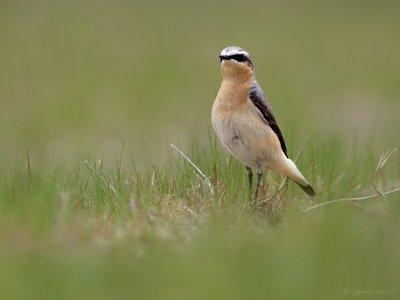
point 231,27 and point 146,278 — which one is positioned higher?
point 146,278

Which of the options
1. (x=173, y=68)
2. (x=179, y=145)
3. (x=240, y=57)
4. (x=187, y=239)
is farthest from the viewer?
(x=173, y=68)

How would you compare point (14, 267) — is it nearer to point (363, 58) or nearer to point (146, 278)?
point (146, 278)

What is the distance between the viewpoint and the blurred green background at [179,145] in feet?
17.9

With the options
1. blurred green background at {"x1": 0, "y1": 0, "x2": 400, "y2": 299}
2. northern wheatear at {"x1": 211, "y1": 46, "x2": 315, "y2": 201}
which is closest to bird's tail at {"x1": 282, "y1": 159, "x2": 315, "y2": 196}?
northern wheatear at {"x1": 211, "y1": 46, "x2": 315, "y2": 201}

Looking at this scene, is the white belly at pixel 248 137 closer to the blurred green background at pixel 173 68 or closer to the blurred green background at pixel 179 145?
the blurred green background at pixel 179 145

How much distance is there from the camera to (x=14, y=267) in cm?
557

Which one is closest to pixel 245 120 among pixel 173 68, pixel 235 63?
pixel 235 63

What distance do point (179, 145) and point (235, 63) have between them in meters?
2.62

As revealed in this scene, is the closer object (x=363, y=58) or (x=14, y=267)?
(x=14, y=267)

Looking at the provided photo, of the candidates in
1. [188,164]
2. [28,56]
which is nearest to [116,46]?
[28,56]

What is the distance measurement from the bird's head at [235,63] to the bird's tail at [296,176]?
76cm

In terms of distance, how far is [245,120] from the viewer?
25.8 feet

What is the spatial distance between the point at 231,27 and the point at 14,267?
2358 centimetres

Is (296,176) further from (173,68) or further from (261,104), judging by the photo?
(173,68)
